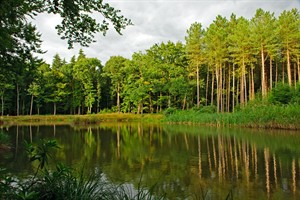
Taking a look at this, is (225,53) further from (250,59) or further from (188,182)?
(188,182)

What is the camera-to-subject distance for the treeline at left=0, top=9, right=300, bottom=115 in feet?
125

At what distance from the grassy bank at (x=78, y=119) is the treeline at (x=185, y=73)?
453 cm

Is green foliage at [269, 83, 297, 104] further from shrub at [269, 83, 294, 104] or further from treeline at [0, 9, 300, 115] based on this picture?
treeline at [0, 9, 300, 115]

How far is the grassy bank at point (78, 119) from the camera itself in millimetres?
44369

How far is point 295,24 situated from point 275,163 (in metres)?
29.7

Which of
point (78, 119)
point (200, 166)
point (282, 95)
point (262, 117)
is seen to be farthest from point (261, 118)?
point (78, 119)

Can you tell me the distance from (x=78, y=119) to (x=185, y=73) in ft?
68.9

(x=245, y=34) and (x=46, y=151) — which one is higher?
(x=245, y=34)

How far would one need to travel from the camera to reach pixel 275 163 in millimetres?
12188

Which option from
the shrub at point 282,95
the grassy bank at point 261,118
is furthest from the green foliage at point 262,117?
the shrub at point 282,95

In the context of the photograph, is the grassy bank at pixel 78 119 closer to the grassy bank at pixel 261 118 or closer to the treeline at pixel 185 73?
the treeline at pixel 185 73

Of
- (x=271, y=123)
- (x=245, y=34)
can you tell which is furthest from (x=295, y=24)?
(x=271, y=123)

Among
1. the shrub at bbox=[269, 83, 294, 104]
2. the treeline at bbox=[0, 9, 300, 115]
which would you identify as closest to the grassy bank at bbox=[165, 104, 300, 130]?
the shrub at bbox=[269, 83, 294, 104]

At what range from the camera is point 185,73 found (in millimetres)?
53656
